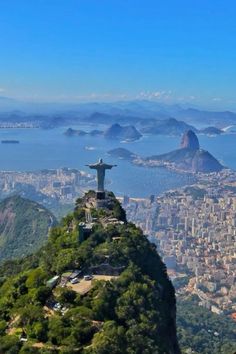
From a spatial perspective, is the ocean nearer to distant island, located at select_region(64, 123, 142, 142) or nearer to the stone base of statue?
distant island, located at select_region(64, 123, 142, 142)

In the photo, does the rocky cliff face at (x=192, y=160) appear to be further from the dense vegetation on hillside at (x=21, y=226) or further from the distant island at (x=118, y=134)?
the dense vegetation on hillside at (x=21, y=226)

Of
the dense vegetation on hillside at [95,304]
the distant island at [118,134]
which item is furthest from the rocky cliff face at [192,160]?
the dense vegetation on hillside at [95,304]

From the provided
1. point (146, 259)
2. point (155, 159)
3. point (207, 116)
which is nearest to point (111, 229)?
point (146, 259)

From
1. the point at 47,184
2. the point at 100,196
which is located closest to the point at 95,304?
the point at 100,196

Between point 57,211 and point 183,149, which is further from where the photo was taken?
point 183,149

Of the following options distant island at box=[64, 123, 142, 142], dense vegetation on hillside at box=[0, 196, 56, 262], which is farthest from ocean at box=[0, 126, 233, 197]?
dense vegetation on hillside at box=[0, 196, 56, 262]

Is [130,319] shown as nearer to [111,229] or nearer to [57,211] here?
[111,229]
